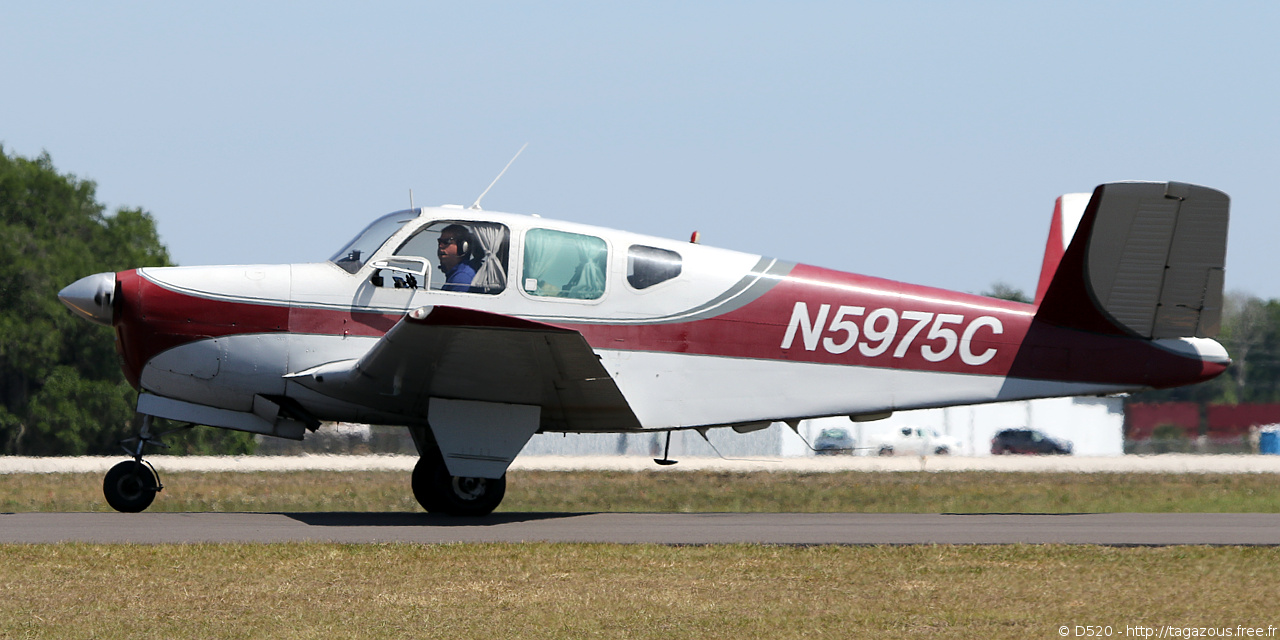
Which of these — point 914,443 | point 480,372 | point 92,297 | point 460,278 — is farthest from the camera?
point 914,443

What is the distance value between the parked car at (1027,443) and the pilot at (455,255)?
22.2m

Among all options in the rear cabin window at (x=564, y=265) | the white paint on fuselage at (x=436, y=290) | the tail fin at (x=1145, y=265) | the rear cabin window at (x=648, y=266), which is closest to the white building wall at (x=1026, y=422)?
the tail fin at (x=1145, y=265)

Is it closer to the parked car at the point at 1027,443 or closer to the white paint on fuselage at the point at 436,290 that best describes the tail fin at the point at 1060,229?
the white paint on fuselage at the point at 436,290

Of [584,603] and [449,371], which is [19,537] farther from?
[584,603]

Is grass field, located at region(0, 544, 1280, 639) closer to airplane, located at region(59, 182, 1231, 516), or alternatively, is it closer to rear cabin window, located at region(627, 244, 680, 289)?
airplane, located at region(59, 182, 1231, 516)

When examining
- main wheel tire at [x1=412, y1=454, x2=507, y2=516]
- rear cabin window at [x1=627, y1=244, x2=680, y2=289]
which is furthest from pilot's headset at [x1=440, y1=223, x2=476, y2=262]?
main wheel tire at [x1=412, y1=454, x2=507, y2=516]

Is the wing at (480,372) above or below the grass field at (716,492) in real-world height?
above

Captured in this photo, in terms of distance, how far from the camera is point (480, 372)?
29.6 feet

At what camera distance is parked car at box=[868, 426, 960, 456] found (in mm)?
27034

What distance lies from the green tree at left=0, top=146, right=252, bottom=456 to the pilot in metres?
20.9

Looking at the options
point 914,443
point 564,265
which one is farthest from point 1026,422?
point 564,265

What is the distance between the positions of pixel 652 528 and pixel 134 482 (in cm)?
443

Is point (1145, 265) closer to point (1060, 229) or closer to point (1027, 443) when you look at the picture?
point (1060, 229)

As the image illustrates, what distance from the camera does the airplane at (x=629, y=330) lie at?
9547 mm
